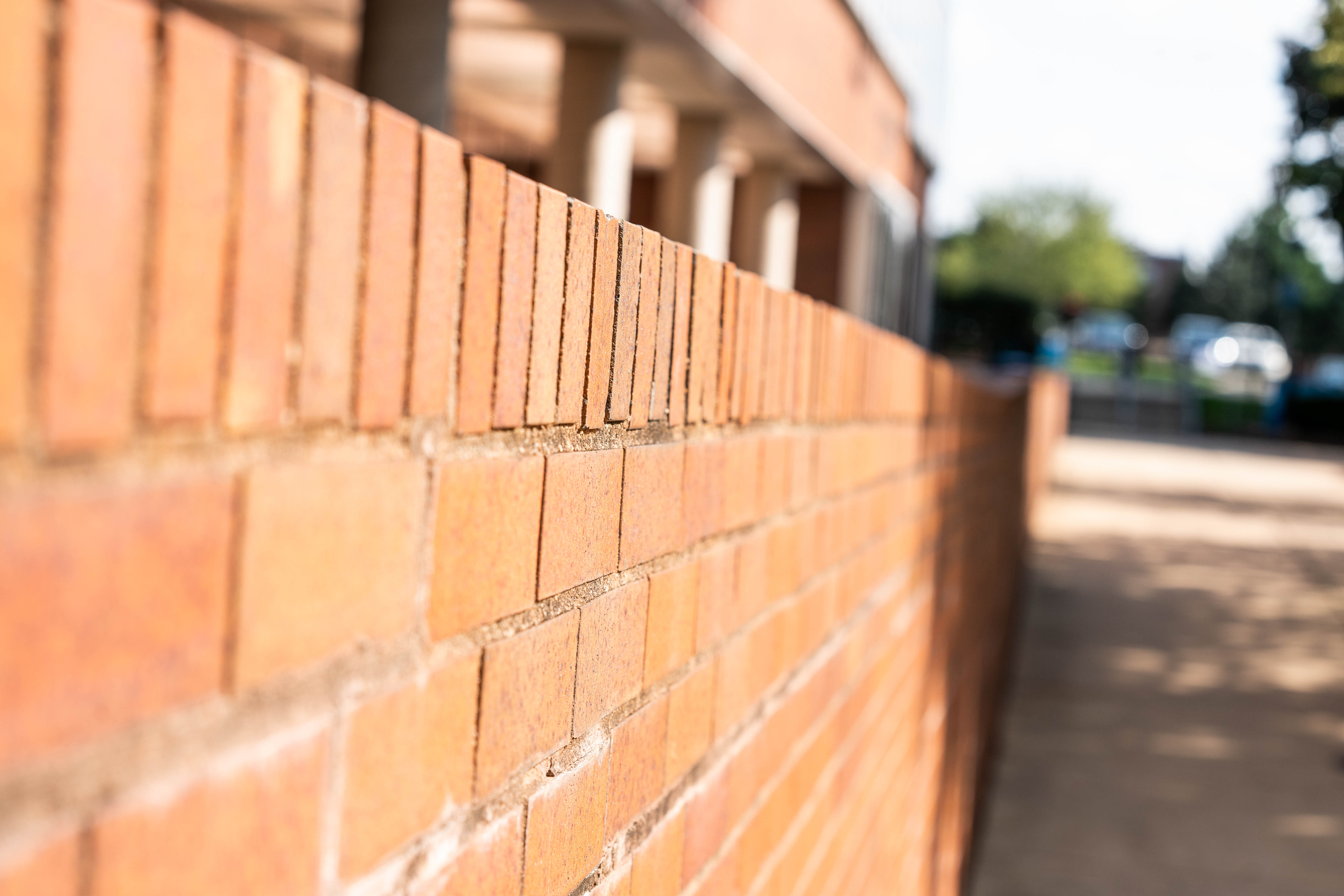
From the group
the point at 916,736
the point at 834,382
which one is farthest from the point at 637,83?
the point at 834,382

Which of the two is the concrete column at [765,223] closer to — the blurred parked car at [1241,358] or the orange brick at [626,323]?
the orange brick at [626,323]

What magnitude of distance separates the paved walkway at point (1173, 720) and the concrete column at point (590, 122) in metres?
3.96

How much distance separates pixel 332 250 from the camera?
69 cm

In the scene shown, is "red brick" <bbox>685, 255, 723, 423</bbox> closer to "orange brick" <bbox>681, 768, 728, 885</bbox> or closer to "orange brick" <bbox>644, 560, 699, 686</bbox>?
"orange brick" <bbox>644, 560, 699, 686</bbox>

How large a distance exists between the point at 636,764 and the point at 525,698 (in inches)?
12.3

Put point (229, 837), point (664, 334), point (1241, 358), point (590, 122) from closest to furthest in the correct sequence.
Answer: point (229, 837)
point (664, 334)
point (590, 122)
point (1241, 358)

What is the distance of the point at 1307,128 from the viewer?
47.4 feet

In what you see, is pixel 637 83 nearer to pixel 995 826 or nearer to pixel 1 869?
pixel 995 826

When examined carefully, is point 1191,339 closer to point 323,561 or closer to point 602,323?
point 602,323

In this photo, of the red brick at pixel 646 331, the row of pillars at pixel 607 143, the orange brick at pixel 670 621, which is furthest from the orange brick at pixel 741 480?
the row of pillars at pixel 607 143

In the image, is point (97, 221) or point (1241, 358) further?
point (1241, 358)

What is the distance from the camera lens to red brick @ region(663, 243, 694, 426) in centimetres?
134

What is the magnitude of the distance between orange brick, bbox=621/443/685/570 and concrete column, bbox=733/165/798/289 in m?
11.7

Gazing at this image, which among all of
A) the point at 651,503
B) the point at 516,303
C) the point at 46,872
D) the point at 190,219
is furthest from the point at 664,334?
the point at 46,872
